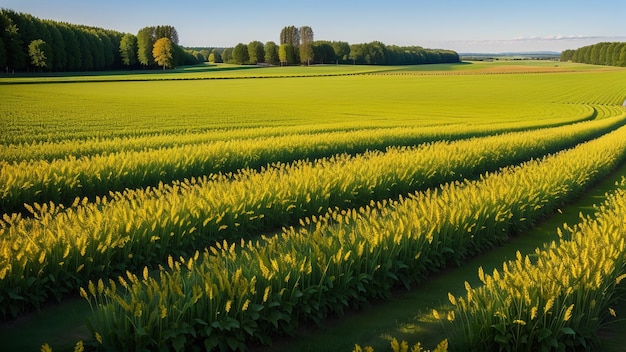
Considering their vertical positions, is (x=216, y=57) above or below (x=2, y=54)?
below

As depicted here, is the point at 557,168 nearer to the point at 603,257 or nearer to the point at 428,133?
the point at 603,257

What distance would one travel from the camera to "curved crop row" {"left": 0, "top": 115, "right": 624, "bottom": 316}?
7.17 meters

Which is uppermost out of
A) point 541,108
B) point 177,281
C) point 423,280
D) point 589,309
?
point 177,281

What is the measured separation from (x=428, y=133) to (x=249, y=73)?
314 feet

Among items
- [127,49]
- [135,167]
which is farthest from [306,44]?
[135,167]

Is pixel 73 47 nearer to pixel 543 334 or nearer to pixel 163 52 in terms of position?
pixel 163 52

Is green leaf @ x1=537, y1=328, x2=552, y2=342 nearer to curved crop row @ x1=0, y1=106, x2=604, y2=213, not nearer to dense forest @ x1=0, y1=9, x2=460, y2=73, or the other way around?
curved crop row @ x1=0, y1=106, x2=604, y2=213

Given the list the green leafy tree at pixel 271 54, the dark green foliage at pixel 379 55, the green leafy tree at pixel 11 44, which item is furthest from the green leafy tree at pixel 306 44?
the green leafy tree at pixel 11 44

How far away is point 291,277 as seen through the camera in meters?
6.61

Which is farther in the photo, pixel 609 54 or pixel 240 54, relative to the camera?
pixel 609 54

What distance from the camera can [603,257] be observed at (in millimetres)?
6535

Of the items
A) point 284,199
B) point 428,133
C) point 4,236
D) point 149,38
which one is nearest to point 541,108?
point 428,133

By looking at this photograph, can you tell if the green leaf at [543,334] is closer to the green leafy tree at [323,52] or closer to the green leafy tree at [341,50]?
the green leafy tree at [323,52]

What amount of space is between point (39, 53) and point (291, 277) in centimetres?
9170
